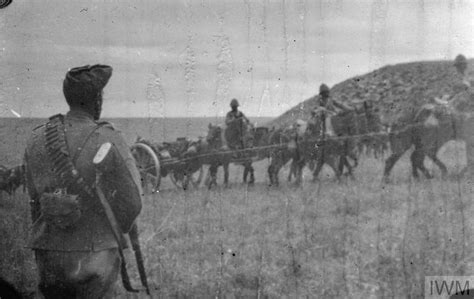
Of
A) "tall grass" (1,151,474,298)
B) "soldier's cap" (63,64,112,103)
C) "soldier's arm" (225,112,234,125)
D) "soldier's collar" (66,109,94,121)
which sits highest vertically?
"soldier's arm" (225,112,234,125)

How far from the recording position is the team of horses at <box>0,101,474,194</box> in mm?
11078

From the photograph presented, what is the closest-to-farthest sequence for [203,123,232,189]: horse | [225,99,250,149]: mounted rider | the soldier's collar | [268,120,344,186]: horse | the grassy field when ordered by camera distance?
the soldier's collar
the grassy field
[268,120,344,186]: horse
[203,123,232,189]: horse
[225,99,250,149]: mounted rider

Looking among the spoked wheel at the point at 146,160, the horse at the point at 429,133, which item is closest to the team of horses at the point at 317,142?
the horse at the point at 429,133

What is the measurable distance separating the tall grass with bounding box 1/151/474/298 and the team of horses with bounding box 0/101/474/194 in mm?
2019

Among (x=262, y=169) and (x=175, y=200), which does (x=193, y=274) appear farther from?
(x=262, y=169)

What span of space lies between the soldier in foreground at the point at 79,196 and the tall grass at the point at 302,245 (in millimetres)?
2050

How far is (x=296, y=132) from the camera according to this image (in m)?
13.0

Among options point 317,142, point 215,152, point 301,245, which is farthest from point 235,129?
point 301,245

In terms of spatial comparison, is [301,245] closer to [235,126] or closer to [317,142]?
[317,142]

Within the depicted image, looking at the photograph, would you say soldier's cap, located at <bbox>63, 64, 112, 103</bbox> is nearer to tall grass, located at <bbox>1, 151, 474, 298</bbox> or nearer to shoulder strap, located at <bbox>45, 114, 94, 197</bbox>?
shoulder strap, located at <bbox>45, 114, 94, 197</bbox>

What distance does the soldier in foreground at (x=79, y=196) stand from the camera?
12.1ft

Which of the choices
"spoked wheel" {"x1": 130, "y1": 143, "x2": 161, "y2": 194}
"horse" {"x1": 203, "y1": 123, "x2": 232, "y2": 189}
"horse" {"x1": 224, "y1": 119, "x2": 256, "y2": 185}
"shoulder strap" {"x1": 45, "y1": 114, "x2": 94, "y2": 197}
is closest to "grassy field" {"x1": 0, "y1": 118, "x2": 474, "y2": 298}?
"spoked wheel" {"x1": 130, "y1": 143, "x2": 161, "y2": 194}

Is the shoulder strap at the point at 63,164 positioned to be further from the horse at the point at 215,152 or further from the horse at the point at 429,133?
the horse at the point at 215,152

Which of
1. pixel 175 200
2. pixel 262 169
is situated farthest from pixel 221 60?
Answer: pixel 262 169
